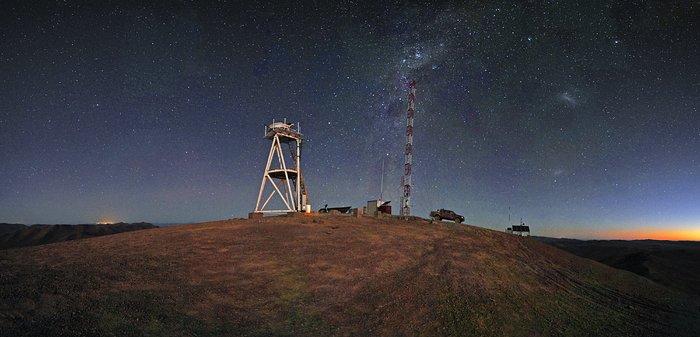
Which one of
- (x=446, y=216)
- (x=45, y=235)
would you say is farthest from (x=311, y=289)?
(x=45, y=235)

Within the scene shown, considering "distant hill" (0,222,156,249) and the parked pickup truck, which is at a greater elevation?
the parked pickup truck

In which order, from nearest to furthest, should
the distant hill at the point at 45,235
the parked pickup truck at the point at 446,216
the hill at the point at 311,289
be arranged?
the hill at the point at 311,289
the parked pickup truck at the point at 446,216
the distant hill at the point at 45,235

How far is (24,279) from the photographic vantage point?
1191 cm

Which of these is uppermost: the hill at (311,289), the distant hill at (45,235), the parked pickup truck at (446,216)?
the parked pickup truck at (446,216)

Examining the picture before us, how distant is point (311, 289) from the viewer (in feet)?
48.8

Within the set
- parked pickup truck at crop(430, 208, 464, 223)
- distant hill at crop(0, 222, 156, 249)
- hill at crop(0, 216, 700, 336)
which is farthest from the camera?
distant hill at crop(0, 222, 156, 249)

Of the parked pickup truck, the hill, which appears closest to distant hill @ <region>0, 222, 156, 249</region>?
the hill

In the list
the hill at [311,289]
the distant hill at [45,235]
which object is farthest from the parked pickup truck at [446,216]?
the distant hill at [45,235]

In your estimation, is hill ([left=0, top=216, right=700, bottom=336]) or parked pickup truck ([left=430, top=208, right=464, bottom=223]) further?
parked pickup truck ([left=430, top=208, right=464, bottom=223])

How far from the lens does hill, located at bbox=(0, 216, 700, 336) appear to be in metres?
11.0

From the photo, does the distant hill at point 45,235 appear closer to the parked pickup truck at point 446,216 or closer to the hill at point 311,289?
the hill at point 311,289

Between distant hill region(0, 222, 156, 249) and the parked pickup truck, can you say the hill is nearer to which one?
the parked pickup truck

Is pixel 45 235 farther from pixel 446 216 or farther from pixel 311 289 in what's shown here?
pixel 311 289

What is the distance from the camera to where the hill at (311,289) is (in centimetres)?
1095
